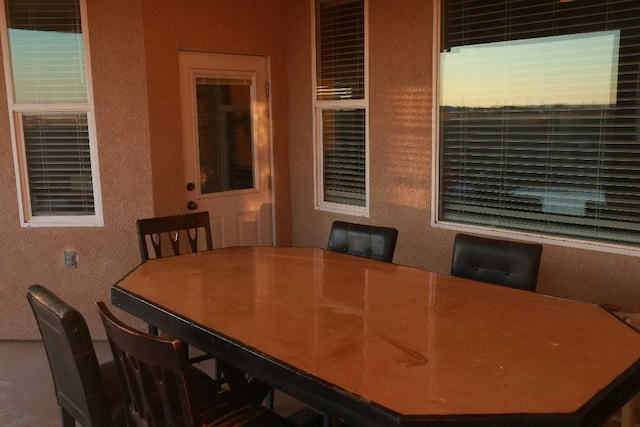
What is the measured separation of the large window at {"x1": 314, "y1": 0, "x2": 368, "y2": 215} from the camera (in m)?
4.61

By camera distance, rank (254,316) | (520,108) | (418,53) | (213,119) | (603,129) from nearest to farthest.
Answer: (254,316)
(603,129)
(520,108)
(418,53)
(213,119)

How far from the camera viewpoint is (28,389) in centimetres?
362

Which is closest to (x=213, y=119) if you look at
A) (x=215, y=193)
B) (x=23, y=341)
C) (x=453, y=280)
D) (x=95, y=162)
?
(x=215, y=193)

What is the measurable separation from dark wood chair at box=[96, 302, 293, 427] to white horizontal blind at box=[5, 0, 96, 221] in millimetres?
2482

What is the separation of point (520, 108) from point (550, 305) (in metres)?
1.69

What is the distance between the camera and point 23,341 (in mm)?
4355

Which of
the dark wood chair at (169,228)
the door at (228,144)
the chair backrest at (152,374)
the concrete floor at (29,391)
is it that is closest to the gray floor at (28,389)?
the concrete floor at (29,391)

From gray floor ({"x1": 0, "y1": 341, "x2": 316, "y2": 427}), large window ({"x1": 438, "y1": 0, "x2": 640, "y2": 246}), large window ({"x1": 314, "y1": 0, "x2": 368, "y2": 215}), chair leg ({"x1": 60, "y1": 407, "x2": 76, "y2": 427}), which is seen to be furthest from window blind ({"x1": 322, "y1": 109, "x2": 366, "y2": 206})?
chair leg ({"x1": 60, "y1": 407, "x2": 76, "y2": 427})

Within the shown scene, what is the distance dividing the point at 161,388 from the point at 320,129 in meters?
3.44

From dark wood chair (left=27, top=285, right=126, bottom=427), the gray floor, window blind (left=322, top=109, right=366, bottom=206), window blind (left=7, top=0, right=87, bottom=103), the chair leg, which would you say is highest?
window blind (left=7, top=0, right=87, bottom=103)

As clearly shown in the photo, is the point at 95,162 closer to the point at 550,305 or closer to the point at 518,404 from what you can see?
the point at 550,305

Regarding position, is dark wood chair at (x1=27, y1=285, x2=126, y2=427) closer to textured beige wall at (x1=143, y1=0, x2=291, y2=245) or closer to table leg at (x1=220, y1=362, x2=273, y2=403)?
table leg at (x1=220, y1=362, x2=273, y2=403)

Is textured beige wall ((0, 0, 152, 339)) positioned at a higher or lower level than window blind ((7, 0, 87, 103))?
lower

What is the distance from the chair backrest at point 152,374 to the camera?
165 cm
